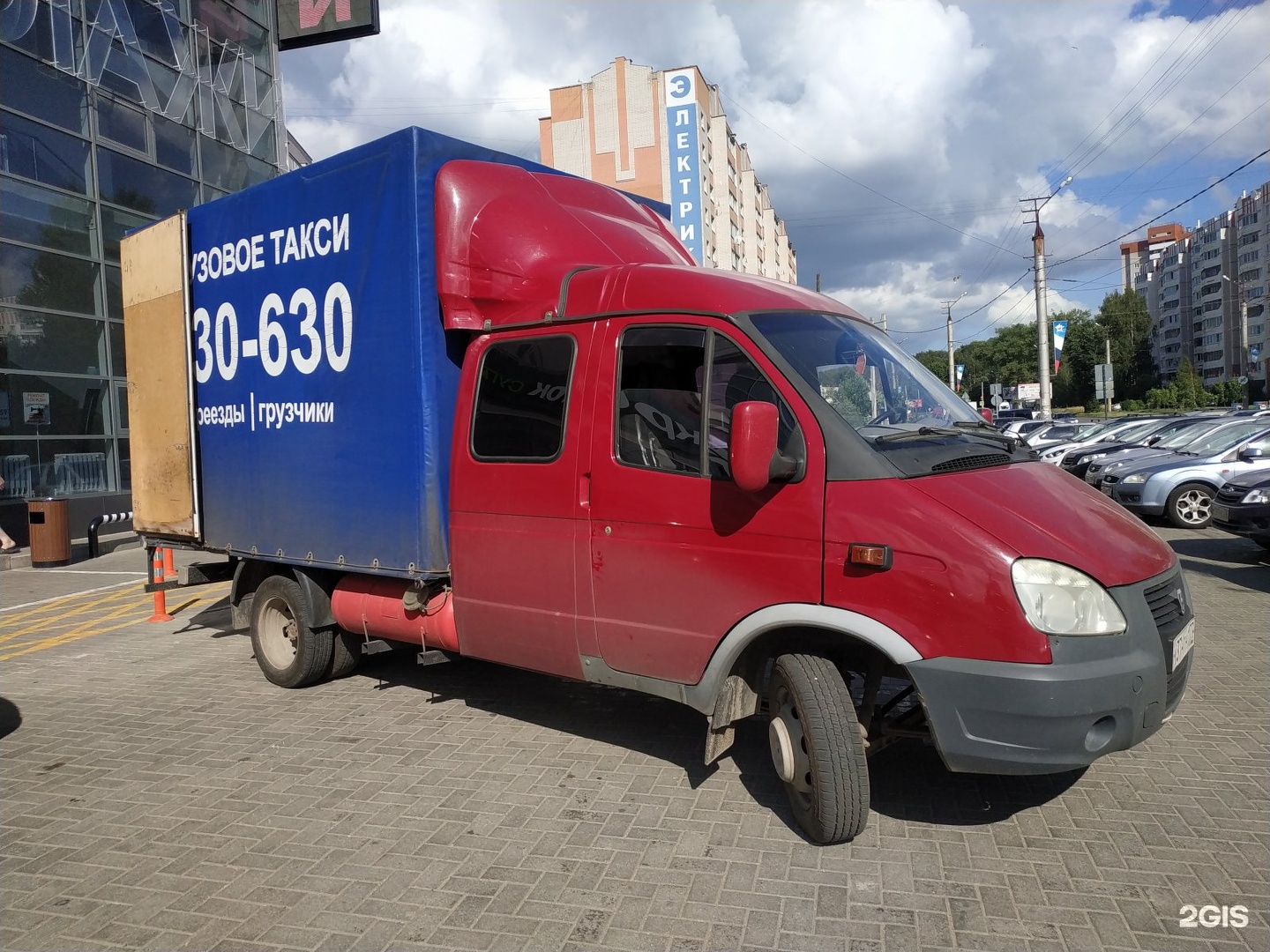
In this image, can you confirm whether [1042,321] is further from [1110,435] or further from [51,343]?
[51,343]

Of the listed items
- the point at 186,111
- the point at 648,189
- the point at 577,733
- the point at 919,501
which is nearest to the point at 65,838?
the point at 577,733

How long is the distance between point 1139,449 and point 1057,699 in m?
15.4

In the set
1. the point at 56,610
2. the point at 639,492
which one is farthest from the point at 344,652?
the point at 56,610

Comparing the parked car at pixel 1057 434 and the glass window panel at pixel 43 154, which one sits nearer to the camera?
the glass window panel at pixel 43 154

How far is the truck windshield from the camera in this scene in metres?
3.89

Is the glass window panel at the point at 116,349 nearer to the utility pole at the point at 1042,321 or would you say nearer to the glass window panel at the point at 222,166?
the glass window panel at the point at 222,166

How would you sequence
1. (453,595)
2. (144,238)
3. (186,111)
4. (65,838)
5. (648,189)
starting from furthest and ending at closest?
(648,189) < (186,111) < (144,238) < (453,595) < (65,838)

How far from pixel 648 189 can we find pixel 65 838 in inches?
1996

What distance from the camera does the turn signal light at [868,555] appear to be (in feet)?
11.3

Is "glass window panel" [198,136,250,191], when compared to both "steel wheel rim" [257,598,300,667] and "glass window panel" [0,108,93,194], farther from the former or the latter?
"steel wheel rim" [257,598,300,667]

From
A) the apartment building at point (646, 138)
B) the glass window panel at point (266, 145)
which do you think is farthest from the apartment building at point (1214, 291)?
the glass window panel at point (266, 145)

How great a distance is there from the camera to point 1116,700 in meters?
3.31

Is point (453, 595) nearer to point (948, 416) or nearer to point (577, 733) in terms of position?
point (577, 733)

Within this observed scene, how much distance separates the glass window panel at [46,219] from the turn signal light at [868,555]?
16.5 meters
